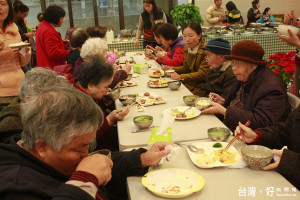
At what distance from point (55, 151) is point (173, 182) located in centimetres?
60

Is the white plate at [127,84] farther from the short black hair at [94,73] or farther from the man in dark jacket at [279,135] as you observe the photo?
the man in dark jacket at [279,135]

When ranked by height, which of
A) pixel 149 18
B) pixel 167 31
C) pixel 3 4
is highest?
pixel 3 4

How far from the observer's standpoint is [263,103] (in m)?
2.12

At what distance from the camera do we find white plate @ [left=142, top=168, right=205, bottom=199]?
131 centimetres

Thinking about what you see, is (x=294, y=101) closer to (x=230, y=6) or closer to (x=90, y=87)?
(x=90, y=87)

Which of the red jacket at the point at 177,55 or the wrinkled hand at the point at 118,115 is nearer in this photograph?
the wrinkled hand at the point at 118,115

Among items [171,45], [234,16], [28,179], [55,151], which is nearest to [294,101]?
[55,151]

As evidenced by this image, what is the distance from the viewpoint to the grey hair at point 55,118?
1039mm

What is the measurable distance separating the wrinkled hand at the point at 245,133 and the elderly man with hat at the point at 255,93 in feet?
1.15

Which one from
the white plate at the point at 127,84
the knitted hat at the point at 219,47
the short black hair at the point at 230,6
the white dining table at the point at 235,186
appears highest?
the short black hair at the point at 230,6

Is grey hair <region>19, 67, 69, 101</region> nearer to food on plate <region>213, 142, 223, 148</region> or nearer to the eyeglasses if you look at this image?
the eyeglasses

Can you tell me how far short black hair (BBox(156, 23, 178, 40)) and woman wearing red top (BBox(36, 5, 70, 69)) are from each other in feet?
4.51

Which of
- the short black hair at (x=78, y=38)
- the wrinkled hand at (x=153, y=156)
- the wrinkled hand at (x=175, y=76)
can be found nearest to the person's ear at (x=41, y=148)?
the wrinkled hand at (x=153, y=156)

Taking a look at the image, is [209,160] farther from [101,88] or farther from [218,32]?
[218,32]
